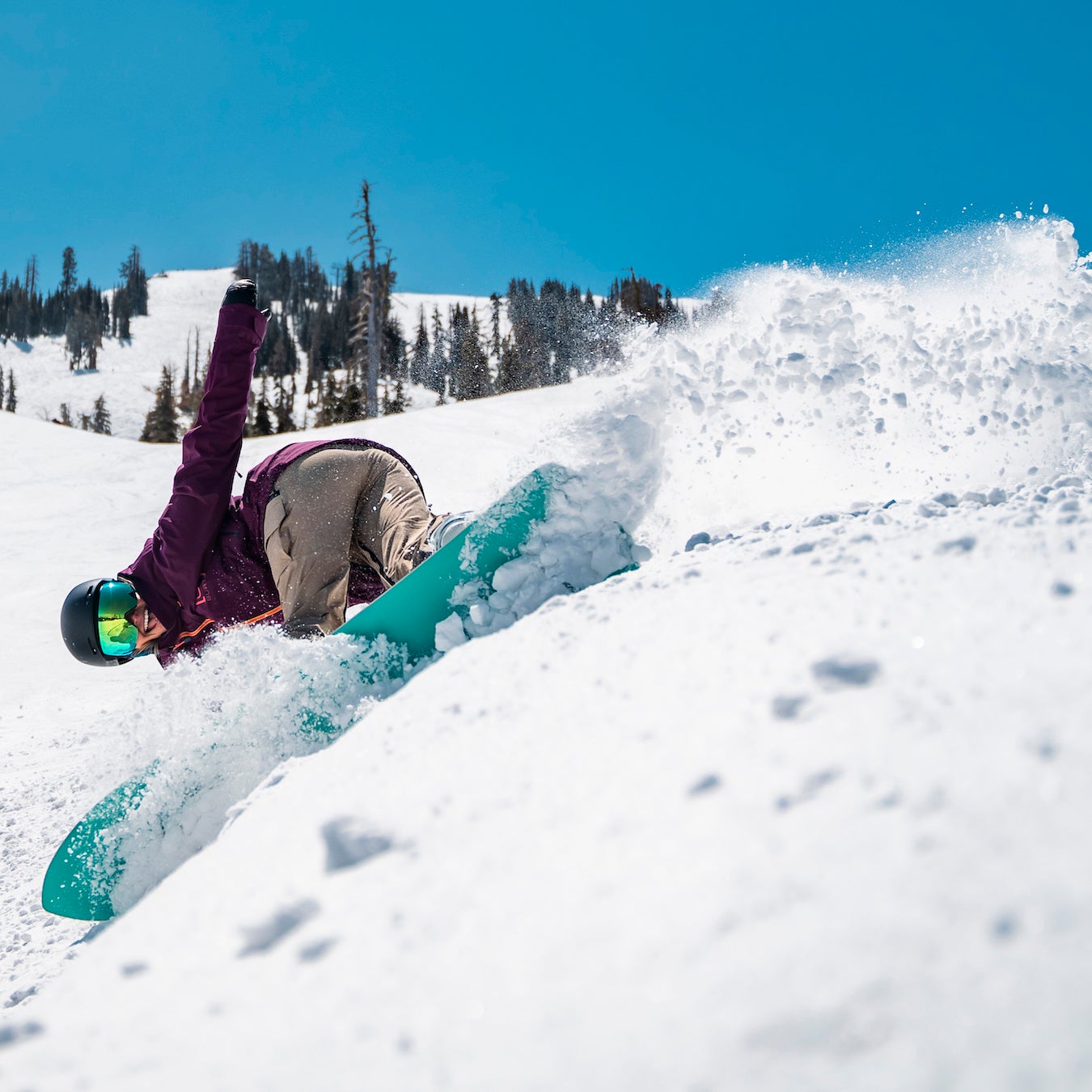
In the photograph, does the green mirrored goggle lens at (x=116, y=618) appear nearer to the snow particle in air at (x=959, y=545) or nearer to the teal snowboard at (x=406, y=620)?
the teal snowboard at (x=406, y=620)

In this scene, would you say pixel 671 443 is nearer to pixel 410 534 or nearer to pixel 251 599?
pixel 410 534

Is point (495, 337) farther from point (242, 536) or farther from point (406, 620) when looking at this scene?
point (406, 620)

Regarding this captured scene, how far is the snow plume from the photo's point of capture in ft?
6.13

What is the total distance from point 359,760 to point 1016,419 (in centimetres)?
181

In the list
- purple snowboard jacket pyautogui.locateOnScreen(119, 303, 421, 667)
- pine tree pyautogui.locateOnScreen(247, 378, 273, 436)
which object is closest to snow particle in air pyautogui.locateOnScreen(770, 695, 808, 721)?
purple snowboard jacket pyautogui.locateOnScreen(119, 303, 421, 667)

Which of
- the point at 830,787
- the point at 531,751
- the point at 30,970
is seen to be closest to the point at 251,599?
the point at 30,970

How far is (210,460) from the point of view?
2600 millimetres

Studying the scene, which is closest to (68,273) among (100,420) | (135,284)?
(135,284)

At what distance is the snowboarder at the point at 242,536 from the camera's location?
252cm

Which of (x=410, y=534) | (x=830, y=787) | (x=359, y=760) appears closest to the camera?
(x=830, y=787)

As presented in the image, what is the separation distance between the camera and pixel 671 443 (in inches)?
84.6

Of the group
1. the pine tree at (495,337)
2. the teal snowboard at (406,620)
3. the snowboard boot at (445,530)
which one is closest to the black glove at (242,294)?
the snowboard boot at (445,530)

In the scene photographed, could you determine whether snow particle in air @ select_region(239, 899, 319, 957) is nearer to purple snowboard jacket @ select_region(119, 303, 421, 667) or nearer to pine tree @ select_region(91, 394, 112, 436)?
purple snowboard jacket @ select_region(119, 303, 421, 667)

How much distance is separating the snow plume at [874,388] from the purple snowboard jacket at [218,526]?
1.36 m
